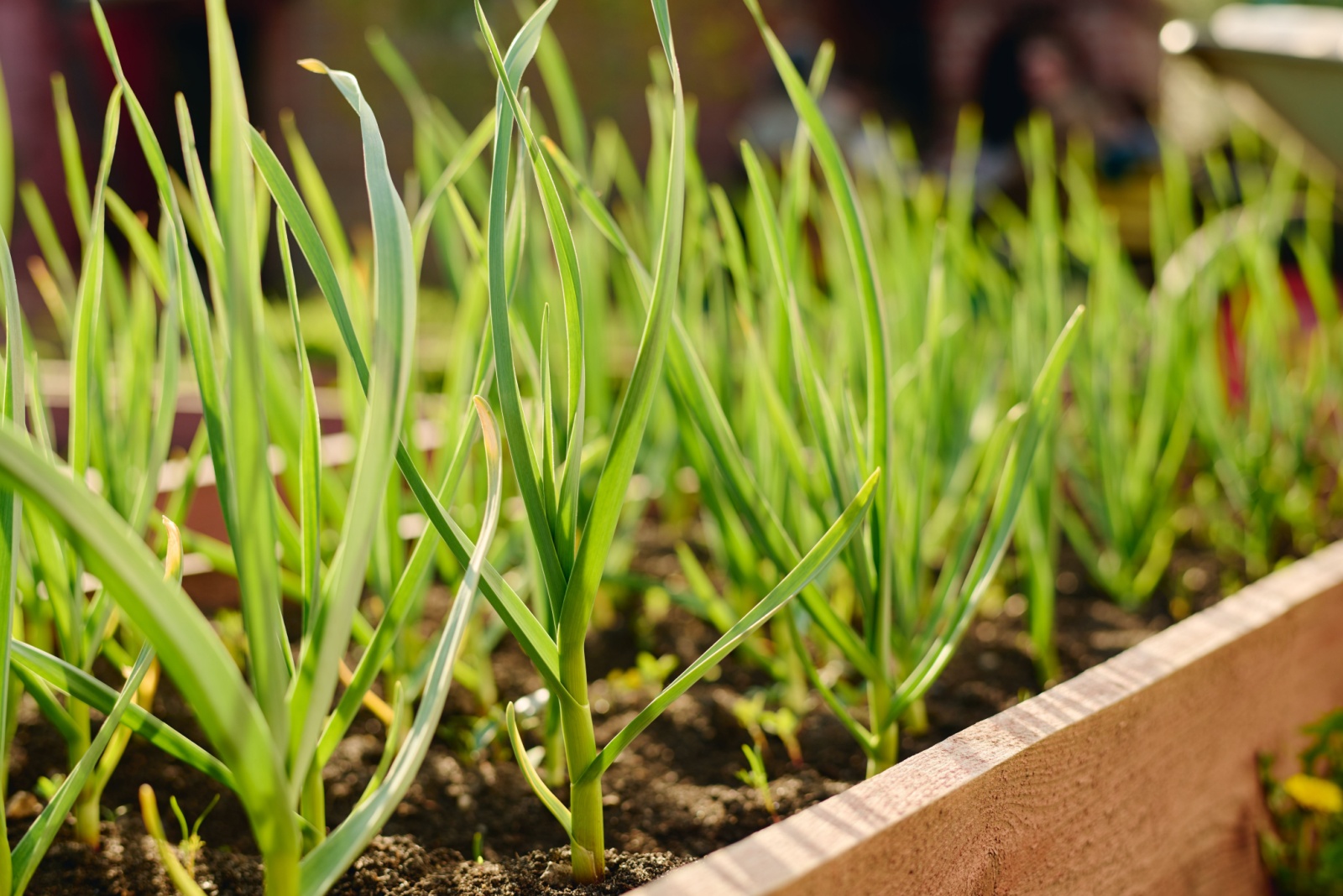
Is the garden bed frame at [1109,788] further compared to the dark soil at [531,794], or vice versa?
the dark soil at [531,794]

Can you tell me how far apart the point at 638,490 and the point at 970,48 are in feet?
16.5

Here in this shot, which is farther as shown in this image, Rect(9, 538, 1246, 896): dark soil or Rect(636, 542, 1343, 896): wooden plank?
Rect(9, 538, 1246, 896): dark soil

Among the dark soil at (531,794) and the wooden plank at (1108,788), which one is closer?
the wooden plank at (1108,788)

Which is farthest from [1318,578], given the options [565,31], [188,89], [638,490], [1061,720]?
[188,89]

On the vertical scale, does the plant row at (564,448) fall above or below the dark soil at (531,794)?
above

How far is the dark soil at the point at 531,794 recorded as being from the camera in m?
0.59

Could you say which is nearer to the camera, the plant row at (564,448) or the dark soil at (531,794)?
the plant row at (564,448)

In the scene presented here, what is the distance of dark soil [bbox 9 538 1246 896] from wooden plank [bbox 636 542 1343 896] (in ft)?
0.29

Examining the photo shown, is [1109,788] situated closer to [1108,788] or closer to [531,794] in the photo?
[1108,788]

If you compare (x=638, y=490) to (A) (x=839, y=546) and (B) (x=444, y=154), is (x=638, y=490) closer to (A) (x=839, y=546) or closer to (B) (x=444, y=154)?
(B) (x=444, y=154)

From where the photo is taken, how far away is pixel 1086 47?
569 centimetres

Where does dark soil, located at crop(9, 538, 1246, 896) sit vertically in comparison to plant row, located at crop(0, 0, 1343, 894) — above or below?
below

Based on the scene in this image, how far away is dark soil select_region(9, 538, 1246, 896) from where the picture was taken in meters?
0.59

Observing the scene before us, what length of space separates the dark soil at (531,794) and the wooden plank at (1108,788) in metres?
0.09
